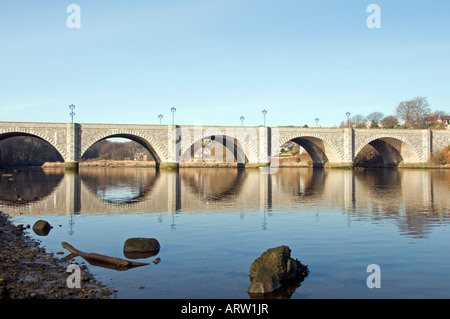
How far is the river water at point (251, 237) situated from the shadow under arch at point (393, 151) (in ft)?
201

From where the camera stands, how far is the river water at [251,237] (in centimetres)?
1084

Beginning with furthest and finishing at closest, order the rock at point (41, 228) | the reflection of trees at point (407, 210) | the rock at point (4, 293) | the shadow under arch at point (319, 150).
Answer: the shadow under arch at point (319, 150) → the reflection of trees at point (407, 210) → the rock at point (41, 228) → the rock at point (4, 293)

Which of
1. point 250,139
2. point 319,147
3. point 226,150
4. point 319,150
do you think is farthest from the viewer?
point 226,150

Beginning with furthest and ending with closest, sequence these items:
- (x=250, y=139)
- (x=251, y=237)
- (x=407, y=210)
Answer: (x=250, y=139) < (x=407, y=210) < (x=251, y=237)

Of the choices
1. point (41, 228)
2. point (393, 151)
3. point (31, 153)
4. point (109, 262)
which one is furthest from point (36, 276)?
point (31, 153)

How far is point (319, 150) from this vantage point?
287 ft

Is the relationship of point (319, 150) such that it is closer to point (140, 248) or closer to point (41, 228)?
point (41, 228)

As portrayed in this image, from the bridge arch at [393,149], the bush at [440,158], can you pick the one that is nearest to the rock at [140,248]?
the bridge arch at [393,149]

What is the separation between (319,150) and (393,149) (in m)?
18.8

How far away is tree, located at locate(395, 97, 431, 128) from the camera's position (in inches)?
4532

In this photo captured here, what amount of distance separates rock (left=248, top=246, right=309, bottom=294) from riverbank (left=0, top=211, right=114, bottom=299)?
3.63 meters

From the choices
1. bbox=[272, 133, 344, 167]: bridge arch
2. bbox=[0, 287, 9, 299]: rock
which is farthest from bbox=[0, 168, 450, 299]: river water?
bbox=[272, 133, 344, 167]: bridge arch

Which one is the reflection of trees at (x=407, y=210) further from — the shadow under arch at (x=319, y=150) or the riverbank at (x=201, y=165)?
the riverbank at (x=201, y=165)
